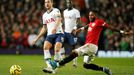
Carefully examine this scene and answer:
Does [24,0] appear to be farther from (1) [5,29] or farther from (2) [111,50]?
(2) [111,50]

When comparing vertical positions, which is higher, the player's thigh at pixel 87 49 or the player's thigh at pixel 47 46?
the player's thigh at pixel 87 49

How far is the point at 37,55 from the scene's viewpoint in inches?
1362

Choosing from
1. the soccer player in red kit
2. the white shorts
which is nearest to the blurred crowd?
the soccer player in red kit

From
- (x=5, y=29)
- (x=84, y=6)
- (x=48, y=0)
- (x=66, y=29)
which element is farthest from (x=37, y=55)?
(x=48, y=0)

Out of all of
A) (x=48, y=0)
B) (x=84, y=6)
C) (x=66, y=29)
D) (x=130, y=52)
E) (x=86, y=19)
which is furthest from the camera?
(x=84, y=6)

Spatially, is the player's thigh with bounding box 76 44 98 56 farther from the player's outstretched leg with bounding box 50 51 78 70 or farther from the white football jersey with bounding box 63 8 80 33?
the white football jersey with bounding box 63 8 80 33

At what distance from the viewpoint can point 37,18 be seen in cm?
3725

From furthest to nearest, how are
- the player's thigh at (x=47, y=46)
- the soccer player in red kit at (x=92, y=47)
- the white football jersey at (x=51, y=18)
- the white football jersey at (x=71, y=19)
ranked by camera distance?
the white football jersey at (x=71, y=19) → the white football jersey at (x=51, y=18) → the player's thigh at (x=47, y=46) → the soccer player in red kit at (x=92, y=47)

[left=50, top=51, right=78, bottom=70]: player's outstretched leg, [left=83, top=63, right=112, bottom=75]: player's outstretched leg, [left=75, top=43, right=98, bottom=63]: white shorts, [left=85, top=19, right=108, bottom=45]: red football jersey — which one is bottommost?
[left=83, top=63, right=112, bottom=75]: player's outstretched leg

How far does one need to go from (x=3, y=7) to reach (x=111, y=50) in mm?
9464

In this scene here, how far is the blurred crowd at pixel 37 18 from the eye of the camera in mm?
34281

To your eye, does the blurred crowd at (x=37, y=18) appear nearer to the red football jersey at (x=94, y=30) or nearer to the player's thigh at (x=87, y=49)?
the red football jersey at (x=94, y=30)

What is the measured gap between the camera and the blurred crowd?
112ft

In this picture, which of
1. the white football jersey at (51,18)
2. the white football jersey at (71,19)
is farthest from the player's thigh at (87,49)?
the white football jersey at (71,19)
